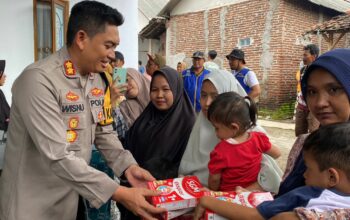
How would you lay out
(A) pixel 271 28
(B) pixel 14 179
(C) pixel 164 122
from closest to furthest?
(B) pixel 14 179, (C) pixel 164 122, (A) pixel 271 28

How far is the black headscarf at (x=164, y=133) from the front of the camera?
2.46 metres

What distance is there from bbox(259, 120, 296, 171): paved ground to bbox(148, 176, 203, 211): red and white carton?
472 centimetres

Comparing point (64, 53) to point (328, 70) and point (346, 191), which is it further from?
point (346, 191)

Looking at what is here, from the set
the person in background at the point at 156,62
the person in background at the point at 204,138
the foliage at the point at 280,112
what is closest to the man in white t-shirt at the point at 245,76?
the person in background at the point at 156,62

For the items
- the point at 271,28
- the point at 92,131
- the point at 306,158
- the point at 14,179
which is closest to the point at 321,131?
the point at 306,158

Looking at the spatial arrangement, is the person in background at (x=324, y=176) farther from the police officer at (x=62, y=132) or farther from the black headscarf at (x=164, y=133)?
the black headscarf at (x=164, y=133)

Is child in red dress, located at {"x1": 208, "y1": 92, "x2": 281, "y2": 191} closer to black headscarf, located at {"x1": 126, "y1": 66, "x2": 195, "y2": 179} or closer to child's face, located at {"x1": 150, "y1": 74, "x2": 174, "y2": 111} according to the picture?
black headscarf, located at {"x1": 126, "y1": 66, "x2": 195, "y2": 179}

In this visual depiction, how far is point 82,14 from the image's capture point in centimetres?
182

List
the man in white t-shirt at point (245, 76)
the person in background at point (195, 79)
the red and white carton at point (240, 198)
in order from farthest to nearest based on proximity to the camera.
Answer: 1. the person in background at point (195, 79)
2. the man in white t-shirt at point (245, 76)
3. the red and white carton at point (240, 198)

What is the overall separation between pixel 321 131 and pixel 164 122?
147cm

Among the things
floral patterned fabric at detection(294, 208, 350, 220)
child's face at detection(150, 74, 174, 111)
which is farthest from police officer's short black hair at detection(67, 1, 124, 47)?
floral patterned fabric at detection(294, 208, 350, 220)

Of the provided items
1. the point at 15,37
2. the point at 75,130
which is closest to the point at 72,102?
the point at 75,130

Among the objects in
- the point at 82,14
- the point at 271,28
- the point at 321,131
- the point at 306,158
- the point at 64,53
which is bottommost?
the point at 306,158

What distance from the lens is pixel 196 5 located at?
46.4 ft
